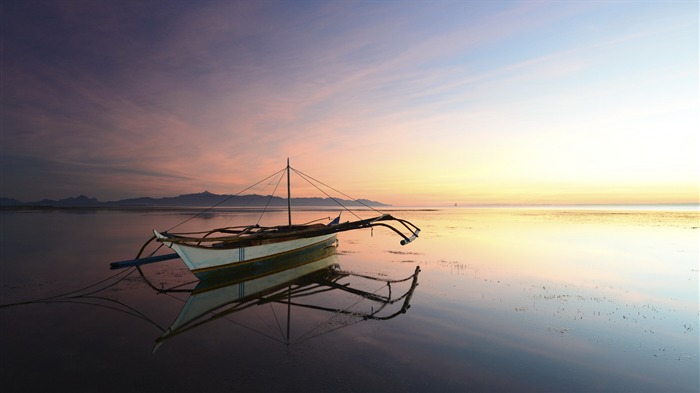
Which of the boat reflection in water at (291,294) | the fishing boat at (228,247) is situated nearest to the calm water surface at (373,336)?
the boat reflection in water at (291,294)

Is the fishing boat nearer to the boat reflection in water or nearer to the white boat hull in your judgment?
the white boat hull

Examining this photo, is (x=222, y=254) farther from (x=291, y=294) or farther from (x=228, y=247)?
(x=291, y=294)

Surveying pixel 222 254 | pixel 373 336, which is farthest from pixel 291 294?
pixel 373 336

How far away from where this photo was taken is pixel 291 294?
13.8 metres

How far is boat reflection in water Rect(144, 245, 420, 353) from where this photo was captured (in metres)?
11.0

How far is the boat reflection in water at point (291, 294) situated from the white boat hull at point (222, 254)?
0.46 meters

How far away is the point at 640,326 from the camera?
10.3m

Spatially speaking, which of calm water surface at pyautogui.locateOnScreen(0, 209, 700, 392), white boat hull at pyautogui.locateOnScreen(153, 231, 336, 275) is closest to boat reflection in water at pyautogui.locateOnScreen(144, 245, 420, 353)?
calm water surface at pyautogui.locateOnScreen(0, 209, 700, 392)

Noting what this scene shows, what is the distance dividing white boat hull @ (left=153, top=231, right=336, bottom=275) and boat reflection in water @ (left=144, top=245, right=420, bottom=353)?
460 mm

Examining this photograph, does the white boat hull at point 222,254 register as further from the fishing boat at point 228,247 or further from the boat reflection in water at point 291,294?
the boat reflection in water at point 291,294

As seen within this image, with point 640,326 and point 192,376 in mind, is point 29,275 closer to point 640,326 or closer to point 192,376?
point 192,376

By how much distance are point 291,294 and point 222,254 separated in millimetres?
4372

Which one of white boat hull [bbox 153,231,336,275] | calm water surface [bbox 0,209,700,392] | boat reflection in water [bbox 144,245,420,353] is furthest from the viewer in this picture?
white boat hull [bbox 153,231,336,275]

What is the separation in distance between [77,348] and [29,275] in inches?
475
